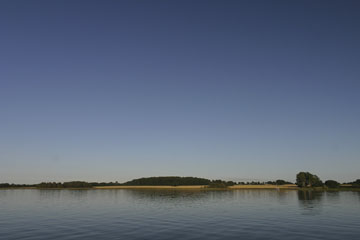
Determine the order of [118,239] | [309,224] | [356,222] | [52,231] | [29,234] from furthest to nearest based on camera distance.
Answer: [356,222], [309,224], [52,231], [29,234], [118,239]

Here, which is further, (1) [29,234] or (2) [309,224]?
(2) [309,224]

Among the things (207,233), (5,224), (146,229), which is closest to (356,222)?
(207,233)

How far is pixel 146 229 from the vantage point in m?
45.5

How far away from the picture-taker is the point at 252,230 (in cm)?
4456

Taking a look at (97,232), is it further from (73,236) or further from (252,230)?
(252,230)

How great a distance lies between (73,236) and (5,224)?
1983 centimetres

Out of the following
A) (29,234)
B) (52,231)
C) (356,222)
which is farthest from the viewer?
(356,222)

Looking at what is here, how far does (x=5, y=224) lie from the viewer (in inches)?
1987

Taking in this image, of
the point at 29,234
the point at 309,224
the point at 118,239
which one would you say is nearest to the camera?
the point at 118,239

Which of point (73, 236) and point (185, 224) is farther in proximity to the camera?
point (185, 224)

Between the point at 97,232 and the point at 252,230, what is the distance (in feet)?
80.0

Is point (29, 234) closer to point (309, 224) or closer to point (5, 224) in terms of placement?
point (5, 224)

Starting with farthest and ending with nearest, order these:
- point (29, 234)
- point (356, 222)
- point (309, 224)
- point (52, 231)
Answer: point (356, 222), point (309, 224), point (52, 231), point (29, 234)

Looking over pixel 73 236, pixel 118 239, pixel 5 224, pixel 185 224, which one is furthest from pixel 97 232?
→ pixel 5 224
